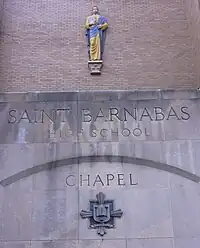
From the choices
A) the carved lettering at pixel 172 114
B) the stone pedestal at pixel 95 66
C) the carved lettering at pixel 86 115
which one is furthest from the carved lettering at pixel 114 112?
the stone pedestal at pixel 95 66

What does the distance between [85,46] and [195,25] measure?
10.6 feet

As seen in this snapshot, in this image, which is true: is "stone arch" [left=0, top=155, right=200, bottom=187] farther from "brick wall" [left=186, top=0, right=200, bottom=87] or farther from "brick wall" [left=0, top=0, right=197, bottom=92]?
"brick wall" [left=186, top=0, right=200, bottom=87]

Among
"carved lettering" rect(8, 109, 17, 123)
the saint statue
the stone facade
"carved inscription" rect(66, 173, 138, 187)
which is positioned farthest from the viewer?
the saint statue

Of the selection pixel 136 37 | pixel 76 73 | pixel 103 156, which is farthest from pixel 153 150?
pixel 136 37

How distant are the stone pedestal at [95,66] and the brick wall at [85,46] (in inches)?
6.0

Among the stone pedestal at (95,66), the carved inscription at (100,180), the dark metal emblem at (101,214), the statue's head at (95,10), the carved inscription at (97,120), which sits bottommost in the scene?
the dark metal emblem at (101,214)

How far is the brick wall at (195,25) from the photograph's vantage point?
11461mm

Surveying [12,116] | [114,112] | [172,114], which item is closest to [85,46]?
[114,112]

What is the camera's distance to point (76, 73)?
40.1ft

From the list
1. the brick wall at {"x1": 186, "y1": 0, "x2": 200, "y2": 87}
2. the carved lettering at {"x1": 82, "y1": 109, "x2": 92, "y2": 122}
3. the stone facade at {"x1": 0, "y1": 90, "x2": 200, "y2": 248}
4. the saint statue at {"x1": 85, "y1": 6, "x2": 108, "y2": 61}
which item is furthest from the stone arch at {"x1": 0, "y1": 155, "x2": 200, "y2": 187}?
the saint statue at {"x1": 85, "y1": 6, "x2": 108, "y2": 61}

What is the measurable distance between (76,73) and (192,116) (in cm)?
415

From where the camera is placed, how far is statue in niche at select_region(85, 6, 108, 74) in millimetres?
12219

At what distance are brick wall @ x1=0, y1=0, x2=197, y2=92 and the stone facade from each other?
2.59 meters

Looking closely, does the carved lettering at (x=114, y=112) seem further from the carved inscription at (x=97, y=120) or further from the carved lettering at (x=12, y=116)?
the carved lettering at (x=12, y=116)
